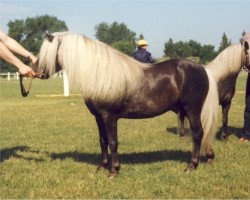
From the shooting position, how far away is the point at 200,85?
638 cm

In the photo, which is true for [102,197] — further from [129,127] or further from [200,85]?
[129,127]

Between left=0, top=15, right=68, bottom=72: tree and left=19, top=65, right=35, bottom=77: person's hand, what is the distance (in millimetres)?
92548

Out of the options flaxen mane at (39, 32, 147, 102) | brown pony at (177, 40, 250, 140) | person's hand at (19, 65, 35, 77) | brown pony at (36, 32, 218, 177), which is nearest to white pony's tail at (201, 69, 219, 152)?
brown pony at (36, 32, 218, 177)

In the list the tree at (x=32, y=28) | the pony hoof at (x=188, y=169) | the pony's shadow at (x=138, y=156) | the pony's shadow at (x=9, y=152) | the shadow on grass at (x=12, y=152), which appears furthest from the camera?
the tree at (x=32, y=28)

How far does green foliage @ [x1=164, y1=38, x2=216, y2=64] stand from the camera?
10925 centimetres

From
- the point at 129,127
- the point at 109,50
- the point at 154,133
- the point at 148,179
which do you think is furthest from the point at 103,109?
the point at 129,127

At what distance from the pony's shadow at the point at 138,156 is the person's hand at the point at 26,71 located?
220cm

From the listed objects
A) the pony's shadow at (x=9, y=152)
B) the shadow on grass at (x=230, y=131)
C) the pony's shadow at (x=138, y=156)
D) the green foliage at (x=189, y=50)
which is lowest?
the green foliage at (x=189, y=50)

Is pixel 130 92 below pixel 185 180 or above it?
above

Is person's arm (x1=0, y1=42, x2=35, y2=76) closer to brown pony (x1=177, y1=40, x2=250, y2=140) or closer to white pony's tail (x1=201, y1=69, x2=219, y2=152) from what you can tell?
white pony's tail (x1=201, y1=69, x2=219, y2=152)

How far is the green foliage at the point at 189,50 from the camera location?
358ft

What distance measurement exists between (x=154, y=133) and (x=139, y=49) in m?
2.42

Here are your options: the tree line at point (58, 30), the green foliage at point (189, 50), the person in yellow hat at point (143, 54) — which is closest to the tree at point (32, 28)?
the tree line at point (58, 30)

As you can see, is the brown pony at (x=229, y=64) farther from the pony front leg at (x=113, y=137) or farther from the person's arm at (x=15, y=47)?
the person's arm at (x=15, y=47)
